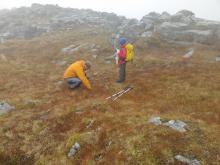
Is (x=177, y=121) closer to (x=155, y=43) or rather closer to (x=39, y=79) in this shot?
(x=39, y=79)

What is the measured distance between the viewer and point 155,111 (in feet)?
64.2

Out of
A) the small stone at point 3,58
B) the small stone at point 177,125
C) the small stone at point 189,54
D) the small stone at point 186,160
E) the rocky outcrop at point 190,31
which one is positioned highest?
the small stone at point 186,160

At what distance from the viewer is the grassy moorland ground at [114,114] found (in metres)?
14.9

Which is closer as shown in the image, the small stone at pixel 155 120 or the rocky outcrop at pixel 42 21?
the small stone at pixel 155 120

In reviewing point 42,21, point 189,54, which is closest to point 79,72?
point 189,54

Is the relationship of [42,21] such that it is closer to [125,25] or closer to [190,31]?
[125,25]

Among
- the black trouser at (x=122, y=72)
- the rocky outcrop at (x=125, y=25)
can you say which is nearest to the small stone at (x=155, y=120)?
the black trouser at (x=122, y=72)

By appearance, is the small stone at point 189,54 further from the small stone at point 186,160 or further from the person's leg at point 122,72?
the small stone at point 186,160

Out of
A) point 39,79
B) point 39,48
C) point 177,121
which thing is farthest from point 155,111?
point 39,48

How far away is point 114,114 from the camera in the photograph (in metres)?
19.3

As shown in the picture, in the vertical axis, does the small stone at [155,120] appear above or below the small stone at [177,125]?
below

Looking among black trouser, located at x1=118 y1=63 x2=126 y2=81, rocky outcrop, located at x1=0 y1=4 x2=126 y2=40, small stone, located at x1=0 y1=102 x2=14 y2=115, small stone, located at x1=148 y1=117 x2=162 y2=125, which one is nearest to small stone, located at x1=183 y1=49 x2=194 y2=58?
black trouser, located at x1=118 y1=63 x2=126 y2=81

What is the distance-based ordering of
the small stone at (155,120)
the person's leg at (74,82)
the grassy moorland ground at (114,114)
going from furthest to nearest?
the person's leg at (74,82) → the small stone at (155,120) → the grassy moorland ground at (114,114)

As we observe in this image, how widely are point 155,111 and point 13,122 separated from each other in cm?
924
